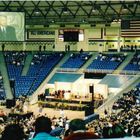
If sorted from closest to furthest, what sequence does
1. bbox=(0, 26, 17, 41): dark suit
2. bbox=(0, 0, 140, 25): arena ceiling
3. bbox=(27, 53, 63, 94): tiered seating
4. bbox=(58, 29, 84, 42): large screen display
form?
bbox=(0, 26, 17, 41): dark suit
bbox=(0, 0, 140, 25): arena ceiling
bbox=(27, 53, 63, 94): tiered seating
bbox=(58, 29, 84, 42): large screen display

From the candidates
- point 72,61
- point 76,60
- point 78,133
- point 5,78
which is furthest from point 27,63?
point 78,133

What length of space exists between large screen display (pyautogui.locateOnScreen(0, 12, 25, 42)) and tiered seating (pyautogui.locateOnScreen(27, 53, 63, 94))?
11.2 m

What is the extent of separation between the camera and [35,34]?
37312 millimetres

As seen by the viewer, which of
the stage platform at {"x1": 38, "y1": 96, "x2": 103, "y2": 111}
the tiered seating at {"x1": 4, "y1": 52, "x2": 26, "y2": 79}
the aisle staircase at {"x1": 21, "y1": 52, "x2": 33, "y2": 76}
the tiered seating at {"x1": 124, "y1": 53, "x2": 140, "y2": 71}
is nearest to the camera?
the stage platform at {"x1": 38, "y1": 96, "x2": 103, "y2": 111}

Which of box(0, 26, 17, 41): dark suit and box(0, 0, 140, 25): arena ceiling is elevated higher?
box(0, 0, 140, 25): arena ceiling

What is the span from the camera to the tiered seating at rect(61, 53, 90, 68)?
33156 millimetres

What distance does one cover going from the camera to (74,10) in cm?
3350

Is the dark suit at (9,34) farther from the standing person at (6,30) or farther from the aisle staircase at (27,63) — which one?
the aisle staircase at (27,63)

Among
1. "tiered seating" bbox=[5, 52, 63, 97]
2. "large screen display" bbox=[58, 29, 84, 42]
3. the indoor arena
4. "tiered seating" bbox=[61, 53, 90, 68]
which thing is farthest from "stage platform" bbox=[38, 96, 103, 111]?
"large screen display" bbox=[58, 29, 84, 42]

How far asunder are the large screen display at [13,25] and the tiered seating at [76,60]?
13.8 meters

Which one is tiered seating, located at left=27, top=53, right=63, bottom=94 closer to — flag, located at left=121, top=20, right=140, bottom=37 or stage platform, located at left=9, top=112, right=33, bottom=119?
flag, located at left=121, top=20, right=140, bottom=37

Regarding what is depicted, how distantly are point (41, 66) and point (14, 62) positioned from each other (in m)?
2.38

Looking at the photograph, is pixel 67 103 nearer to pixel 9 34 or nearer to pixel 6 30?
pixel 9 34

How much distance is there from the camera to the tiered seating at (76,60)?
109 feet
